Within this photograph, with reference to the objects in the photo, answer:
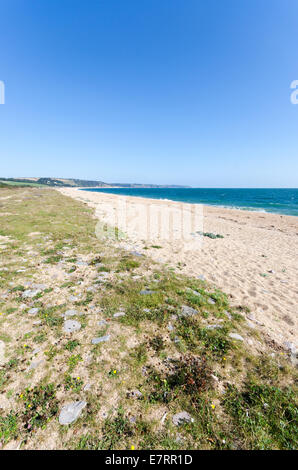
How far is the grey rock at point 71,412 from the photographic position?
3.12m

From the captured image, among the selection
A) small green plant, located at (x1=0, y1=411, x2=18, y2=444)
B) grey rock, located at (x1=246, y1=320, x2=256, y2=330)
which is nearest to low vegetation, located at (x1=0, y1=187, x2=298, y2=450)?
small green plant, located at (x1=0, y1=411, x2=18, y2=444)

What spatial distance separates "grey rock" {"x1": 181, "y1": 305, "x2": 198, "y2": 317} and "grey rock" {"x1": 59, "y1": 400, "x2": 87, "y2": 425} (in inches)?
143

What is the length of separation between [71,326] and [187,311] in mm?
3700

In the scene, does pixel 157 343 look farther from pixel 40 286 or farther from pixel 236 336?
pixel 40 286

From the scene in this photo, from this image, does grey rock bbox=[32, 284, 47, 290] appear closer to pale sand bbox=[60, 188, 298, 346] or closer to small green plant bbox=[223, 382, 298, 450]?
pale sand bbox=[60, 188, 298, 346]

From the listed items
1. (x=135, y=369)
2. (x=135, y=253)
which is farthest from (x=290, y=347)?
(x=135, y=253)

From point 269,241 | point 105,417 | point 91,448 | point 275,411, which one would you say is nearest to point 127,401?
point 105,417

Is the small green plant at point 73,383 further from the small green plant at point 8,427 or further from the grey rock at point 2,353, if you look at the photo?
the grey rock at point 2,353

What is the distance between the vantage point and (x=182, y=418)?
3.27 metres

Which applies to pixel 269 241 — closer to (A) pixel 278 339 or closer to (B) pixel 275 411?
(A) pixel 278 339

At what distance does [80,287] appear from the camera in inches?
285

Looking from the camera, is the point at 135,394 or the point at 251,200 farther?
the point at 251,200

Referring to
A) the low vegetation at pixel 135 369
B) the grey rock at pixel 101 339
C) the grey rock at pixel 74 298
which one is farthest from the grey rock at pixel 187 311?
the grey rock at pixel 74 298

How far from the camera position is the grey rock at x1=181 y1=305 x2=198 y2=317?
19.9 feet
